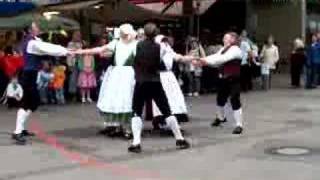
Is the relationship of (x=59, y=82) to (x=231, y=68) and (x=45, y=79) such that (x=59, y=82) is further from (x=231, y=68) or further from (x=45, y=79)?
(x=231, y=68)

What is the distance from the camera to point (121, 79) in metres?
12.2

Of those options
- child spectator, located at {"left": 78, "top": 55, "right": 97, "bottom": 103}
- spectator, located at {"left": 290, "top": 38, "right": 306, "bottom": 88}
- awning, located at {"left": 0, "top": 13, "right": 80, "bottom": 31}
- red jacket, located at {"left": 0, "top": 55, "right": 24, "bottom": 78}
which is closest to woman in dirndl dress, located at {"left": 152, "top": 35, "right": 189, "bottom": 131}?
child spectator, located at {"left": 78, "top": 55, "right": 97, "bottom": 103}

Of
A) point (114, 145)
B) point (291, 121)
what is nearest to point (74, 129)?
point (114, 145)

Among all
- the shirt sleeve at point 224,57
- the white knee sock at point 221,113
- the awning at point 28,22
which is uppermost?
the awning at point 28,22

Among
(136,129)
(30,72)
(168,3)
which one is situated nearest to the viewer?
(136,129)

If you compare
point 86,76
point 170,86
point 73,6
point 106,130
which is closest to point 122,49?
point 170,86

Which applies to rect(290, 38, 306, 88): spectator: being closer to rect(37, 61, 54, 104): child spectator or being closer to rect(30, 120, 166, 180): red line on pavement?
rect(37, 61, 54, 104): child spectator

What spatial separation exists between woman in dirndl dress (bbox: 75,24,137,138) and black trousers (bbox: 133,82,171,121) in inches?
41.6

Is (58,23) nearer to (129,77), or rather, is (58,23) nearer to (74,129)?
(74,129)

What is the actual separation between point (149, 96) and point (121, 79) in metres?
1.24

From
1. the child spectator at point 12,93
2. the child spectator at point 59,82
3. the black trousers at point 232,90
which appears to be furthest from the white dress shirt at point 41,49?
the child spectator at point 59,82

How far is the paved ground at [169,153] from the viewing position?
31.1 ft

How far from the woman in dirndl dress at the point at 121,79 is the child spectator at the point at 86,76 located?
6406 mm

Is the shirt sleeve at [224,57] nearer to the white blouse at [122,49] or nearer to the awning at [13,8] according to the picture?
the white blouse at [122,49]
